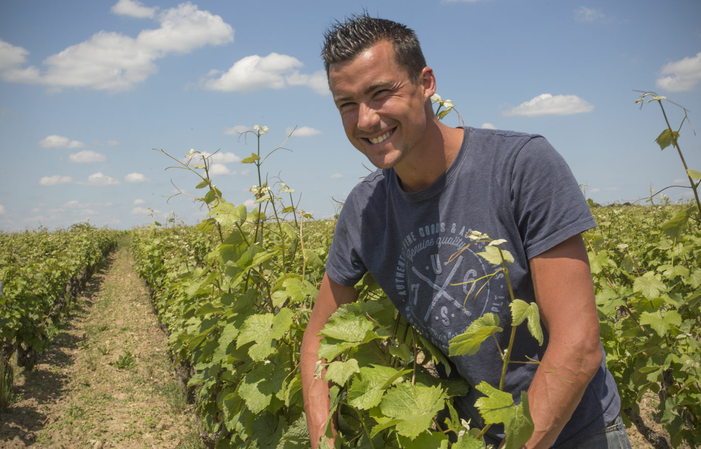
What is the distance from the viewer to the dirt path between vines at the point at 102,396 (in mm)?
4840

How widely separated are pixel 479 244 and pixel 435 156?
301 mm

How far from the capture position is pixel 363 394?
121 cm

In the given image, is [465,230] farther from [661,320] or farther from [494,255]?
[661,320]

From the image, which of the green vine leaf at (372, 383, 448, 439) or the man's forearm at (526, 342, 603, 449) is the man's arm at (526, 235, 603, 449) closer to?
the man's forearm at (526, 342, 603, 449)

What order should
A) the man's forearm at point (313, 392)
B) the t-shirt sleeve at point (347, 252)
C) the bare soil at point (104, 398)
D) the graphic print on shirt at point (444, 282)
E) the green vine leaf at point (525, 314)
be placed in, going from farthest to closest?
1. the bare soil at point (104, 398)
2. the t-shirt sleeve at point (347, 252)
3. the man's forearm at point (313, 392)
4. the graphic print on shirt at point (444, 282)
5. the green vine leaf at point (525, 314)

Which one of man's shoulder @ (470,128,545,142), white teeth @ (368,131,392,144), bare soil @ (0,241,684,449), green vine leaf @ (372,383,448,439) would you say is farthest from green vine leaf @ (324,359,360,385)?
bare soil @ (0,241,684,449)

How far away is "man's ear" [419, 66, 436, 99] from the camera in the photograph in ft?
4.76

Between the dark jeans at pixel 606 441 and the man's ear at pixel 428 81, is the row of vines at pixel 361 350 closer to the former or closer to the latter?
the dark jeans at pixel 606 441

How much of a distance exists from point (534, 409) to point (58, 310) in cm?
1050

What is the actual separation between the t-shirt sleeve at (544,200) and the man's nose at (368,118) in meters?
0.42

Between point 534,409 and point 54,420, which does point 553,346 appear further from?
point 54,420

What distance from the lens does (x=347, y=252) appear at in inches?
65.8

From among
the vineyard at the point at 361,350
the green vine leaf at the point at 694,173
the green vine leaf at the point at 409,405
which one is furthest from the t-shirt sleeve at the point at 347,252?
→ the green vine leaf at the point at 694,173

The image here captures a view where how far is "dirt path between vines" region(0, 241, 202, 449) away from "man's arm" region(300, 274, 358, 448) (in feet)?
11.2
